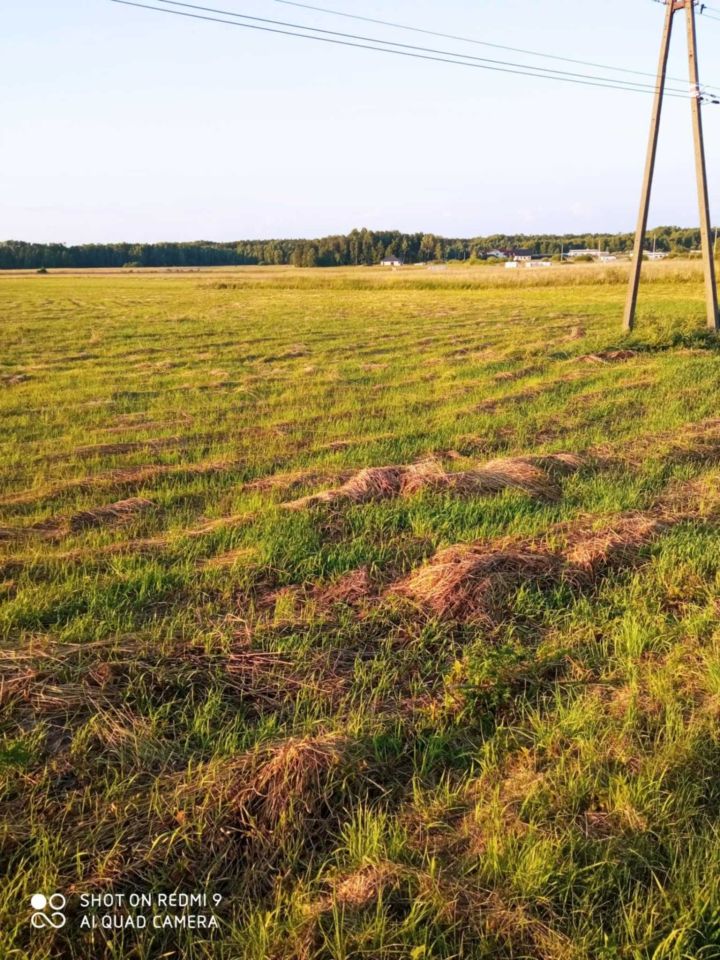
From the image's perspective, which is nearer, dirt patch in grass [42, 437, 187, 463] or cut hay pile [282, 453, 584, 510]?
cut hay pile [282, 453, 584, 510]

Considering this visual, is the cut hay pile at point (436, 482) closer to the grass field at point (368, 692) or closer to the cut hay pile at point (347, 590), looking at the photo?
the grass field at point (368, 692)

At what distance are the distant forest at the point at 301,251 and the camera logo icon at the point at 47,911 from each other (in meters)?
136

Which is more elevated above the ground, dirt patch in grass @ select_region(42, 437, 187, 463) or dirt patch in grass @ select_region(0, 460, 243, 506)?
dirt patch in grass @ select_region(42, 437, 187, 463)

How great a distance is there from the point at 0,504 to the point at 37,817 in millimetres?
4624

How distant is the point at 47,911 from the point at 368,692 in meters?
1.79

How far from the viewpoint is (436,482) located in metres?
6.82

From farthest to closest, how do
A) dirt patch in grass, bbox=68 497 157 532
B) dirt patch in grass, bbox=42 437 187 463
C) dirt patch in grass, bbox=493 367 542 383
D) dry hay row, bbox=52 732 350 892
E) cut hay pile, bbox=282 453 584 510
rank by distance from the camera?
dirt patch in grass, bbox=493 367 542 383
dirt patch in grass, bbox=42 437 187 463
cut hay pile, bbox=282 453 584 510
dirt patch in grass, bbox=68 497 157 532
dry hay row, bbox=52 732 350 892

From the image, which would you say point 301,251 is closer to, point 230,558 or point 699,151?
point 699,151

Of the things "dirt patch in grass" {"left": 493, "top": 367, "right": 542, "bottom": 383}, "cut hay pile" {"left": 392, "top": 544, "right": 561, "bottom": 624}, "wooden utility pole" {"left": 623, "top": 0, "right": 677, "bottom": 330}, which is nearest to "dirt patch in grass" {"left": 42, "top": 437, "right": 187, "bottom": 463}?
"cut hay pile" {"left": 392, "top": 544, "right": 561, "bottom": 624}

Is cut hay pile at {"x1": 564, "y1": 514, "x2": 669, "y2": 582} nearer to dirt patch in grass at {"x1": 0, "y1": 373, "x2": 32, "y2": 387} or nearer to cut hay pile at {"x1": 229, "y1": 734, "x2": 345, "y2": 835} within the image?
cut hay pile at {"x1": 229, "y1": 734, "x2": 345, "y2": 835}

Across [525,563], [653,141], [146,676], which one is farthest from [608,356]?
[146,676]

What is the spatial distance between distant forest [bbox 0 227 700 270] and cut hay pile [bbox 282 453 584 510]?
429 ft

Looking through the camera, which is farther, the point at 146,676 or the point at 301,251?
the point at 301,251

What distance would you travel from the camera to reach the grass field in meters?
2.43
